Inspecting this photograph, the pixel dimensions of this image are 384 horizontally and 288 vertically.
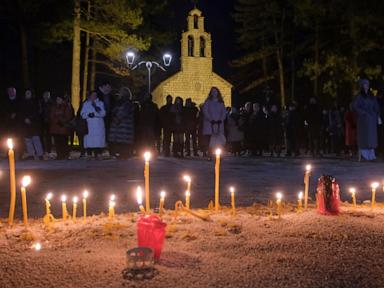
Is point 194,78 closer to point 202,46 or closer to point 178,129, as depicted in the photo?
point 202,46

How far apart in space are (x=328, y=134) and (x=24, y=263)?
14.5 metres

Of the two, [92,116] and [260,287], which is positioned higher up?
[92,116]

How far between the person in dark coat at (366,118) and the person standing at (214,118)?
305cm

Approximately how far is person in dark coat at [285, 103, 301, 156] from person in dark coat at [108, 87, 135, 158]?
4887 millimetres

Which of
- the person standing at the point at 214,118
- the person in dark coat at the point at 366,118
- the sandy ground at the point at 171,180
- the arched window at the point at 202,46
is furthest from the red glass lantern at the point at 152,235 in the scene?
the arched window at the point at 202,46

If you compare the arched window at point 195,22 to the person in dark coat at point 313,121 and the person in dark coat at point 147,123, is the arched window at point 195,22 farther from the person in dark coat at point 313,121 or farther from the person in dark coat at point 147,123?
the person in dark coat at point 147,123

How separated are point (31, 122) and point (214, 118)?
4070mm

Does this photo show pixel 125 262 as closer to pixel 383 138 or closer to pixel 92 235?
pixel 92 235

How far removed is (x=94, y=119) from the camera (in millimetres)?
13477

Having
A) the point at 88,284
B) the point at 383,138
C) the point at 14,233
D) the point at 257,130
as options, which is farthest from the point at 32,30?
the point at 88,284

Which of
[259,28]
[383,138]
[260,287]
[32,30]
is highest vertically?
[259,28]

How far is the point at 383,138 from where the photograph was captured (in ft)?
52.3

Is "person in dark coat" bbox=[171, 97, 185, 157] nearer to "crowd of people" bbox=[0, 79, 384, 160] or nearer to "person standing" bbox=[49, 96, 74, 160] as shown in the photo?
"crowd of people" bbox=[0, 79, 384, 160]

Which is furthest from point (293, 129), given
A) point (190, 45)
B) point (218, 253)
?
point (190, 45)
